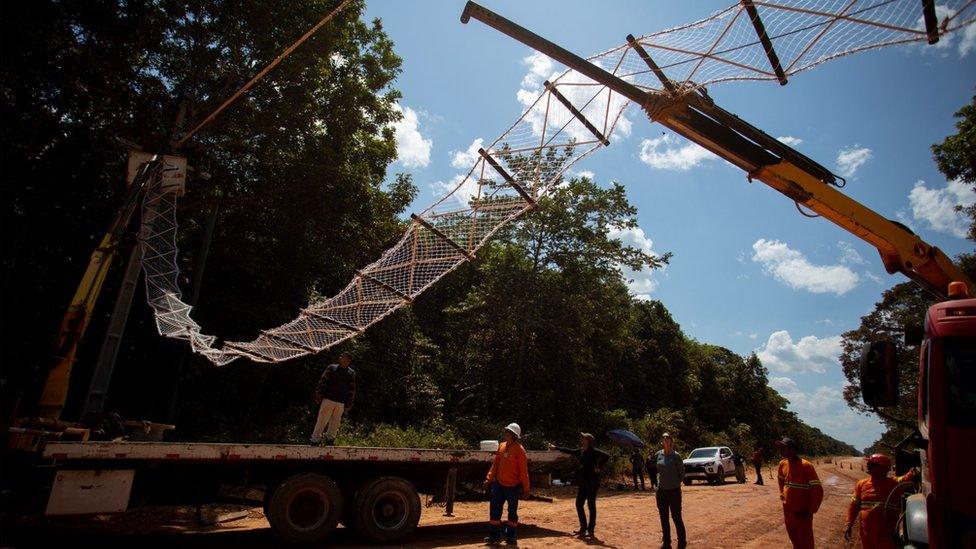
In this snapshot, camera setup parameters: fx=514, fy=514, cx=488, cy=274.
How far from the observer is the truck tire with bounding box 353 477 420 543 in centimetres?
739

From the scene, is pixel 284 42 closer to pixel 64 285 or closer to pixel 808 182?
pixel 64 285

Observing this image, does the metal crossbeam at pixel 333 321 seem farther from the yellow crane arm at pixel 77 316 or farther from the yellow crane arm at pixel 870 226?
the yellow crane arm at pixel 870 226

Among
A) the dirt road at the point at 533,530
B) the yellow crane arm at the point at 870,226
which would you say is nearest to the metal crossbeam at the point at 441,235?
the yellow crane arm at the point at 870,226

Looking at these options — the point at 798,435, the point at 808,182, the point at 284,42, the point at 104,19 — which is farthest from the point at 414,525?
the point at 798,435

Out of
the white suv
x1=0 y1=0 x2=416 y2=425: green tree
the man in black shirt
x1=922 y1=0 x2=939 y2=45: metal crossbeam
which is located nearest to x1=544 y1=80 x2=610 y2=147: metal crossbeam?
x1=922 y1=0 x2=939 y2=45: metal crossbeam

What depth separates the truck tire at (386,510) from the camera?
7387mm

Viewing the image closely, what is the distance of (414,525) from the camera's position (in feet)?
25.6

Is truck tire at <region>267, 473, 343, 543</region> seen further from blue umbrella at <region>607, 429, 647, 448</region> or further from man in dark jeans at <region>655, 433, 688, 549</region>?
blue umbrella at <region>607, 429, 647, 448</region>

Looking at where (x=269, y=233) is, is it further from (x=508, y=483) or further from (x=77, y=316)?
(x=508, y=483)

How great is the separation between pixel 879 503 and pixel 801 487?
760 millimetres

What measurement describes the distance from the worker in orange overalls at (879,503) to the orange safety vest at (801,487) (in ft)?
1.33

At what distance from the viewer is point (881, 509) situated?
549 centimetres

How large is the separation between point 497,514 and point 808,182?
6.31 meters

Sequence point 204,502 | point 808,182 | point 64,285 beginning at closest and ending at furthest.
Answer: point 808,182
point 204,502
point 64,285
